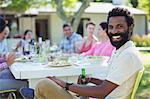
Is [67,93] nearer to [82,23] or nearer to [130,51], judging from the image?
[130,51]

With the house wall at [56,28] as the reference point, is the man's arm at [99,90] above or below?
above

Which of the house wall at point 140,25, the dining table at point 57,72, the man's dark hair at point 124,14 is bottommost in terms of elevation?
the house wall at point 140,25

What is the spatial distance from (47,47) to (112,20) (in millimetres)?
3278

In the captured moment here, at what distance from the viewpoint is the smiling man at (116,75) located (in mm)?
2709

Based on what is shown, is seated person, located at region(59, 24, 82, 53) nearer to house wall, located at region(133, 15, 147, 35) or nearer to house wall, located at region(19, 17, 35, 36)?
house wall, located at region(19, 17, 35, 36)

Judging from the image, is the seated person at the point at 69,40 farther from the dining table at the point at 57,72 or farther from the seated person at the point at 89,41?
the dining table at the point at 57,72

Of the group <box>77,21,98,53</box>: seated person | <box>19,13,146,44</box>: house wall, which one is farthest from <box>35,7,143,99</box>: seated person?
<box>19,13,146,44</box>: house wall

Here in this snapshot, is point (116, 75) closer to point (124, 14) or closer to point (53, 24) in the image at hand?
point (124, 14)

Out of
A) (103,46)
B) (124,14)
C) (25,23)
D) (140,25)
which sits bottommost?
(140,25)

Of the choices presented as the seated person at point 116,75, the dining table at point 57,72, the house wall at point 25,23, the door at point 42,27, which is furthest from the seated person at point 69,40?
the door at point 42,27

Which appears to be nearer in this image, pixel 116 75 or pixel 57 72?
pixel 116 75

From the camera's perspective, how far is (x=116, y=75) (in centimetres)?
270

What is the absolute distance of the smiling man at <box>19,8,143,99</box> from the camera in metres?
2.71

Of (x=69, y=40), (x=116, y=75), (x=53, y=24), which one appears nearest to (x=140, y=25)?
(x=53, y=24)
